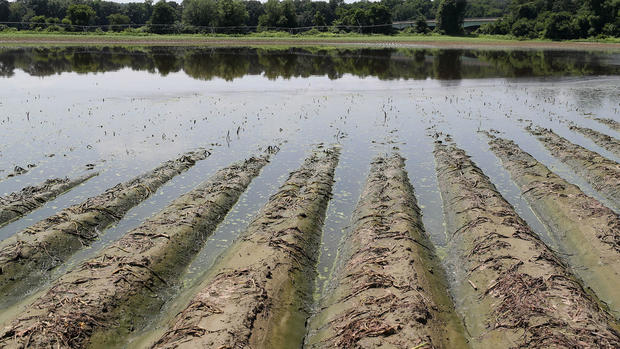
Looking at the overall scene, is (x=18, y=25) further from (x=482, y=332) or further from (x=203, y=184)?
(x=482, y=332)

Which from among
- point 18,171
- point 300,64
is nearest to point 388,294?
point 18,171

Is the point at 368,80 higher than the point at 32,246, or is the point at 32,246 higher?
the point at 368,80

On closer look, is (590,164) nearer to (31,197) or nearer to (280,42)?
(31,197)

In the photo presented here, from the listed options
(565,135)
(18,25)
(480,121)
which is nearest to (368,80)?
(480,121)

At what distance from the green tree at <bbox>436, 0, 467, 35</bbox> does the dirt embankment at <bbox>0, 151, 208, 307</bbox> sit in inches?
4998

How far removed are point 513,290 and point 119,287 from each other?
8909 mm

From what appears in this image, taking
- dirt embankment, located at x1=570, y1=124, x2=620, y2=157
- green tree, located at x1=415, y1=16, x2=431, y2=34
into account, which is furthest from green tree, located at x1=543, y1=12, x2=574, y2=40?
dirt embankment, located at x1=570, y1=124, x2=620, y2=157

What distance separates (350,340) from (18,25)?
158 meters

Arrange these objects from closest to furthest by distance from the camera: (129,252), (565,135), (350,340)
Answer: (350,340), (129,252), (565,135)

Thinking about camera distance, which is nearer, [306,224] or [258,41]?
[306,224]

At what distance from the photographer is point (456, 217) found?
15.5 metres

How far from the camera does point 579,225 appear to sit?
47.3 feet

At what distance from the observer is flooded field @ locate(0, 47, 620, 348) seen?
9.70 m

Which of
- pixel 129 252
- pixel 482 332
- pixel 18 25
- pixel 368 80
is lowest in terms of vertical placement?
pixel 482 332
